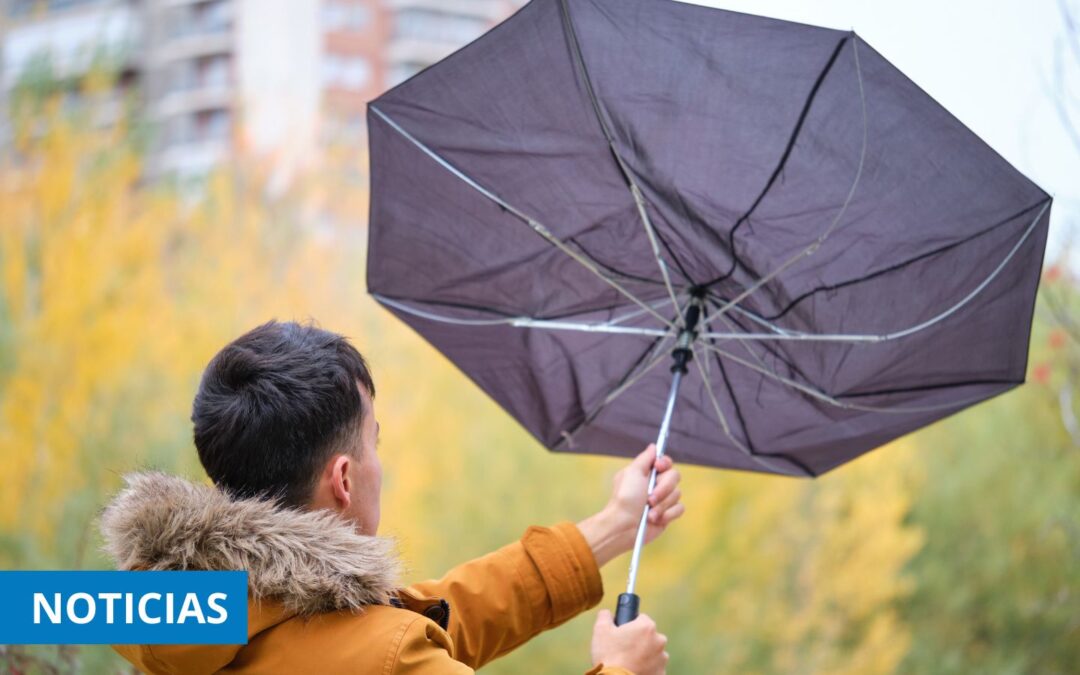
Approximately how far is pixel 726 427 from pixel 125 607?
0.94 metres

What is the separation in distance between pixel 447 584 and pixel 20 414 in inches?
163

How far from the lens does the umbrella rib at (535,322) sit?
1712 mm

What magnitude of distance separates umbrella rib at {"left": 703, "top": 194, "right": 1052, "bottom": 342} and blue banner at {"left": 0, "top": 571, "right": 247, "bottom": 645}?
2.68 ft

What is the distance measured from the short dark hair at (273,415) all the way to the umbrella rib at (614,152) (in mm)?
511

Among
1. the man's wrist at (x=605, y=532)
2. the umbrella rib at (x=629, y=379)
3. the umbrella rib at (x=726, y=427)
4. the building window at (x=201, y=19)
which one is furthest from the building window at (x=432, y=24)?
the man's wrist at (x=605, y=532)

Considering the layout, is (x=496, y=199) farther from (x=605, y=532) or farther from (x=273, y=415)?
(x=273, y=415)

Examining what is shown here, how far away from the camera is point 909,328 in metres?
1.59

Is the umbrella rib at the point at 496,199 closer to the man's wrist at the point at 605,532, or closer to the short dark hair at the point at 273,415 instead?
the man's wrist at the point at 605,532

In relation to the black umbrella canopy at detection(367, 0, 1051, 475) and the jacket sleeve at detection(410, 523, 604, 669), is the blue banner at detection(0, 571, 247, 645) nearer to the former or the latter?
the jacket sleeve at detection(410, 523, 604, 669)

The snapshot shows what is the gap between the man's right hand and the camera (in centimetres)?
124

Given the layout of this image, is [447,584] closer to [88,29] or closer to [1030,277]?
[1030,277]

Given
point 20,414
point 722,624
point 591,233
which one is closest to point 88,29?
point 20,414

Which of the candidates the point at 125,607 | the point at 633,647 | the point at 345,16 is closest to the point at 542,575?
the point at 633,647

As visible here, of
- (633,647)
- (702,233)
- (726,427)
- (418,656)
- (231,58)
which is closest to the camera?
(418,656)
